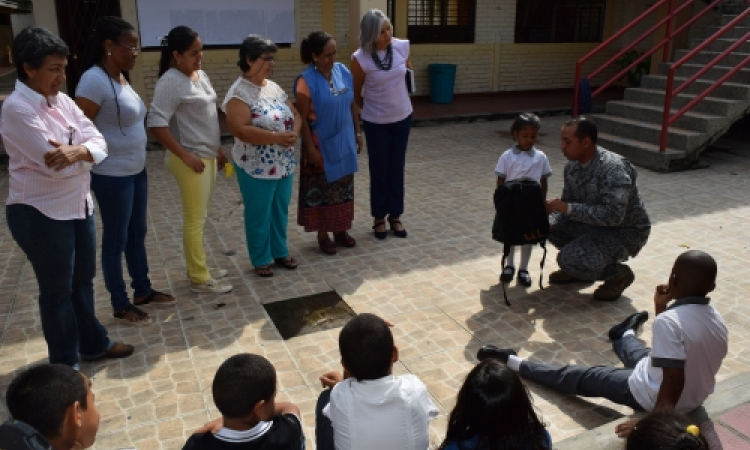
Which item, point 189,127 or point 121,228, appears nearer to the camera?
point 121,228

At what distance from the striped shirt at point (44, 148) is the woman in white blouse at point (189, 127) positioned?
804 mm

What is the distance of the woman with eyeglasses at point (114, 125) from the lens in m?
3.42

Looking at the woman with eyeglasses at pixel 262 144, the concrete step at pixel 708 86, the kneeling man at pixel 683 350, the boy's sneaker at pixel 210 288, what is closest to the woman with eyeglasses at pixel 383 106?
the woman with eyeglasses at pixel 262 144

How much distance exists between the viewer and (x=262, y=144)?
4.34 m

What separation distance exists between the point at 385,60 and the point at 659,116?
521 cm

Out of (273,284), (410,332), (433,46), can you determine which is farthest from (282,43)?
(410,332)

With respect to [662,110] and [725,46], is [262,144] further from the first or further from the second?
[725,46]

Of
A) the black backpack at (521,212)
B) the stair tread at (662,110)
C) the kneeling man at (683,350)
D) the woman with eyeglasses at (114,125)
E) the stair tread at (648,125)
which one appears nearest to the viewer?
the kneeling man at (683,350)

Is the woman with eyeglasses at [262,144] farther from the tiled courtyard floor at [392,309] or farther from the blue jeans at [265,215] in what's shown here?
the tiled courtyard floor at [392,309]

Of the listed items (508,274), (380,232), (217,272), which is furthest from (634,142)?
(217,272)

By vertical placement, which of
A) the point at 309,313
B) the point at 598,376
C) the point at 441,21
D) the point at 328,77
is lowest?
the point at 309,313

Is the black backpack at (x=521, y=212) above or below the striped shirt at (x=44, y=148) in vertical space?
below

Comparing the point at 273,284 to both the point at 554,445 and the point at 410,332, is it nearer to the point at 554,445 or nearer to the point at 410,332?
the point at 410,332

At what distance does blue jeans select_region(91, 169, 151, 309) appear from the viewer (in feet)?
11.6
